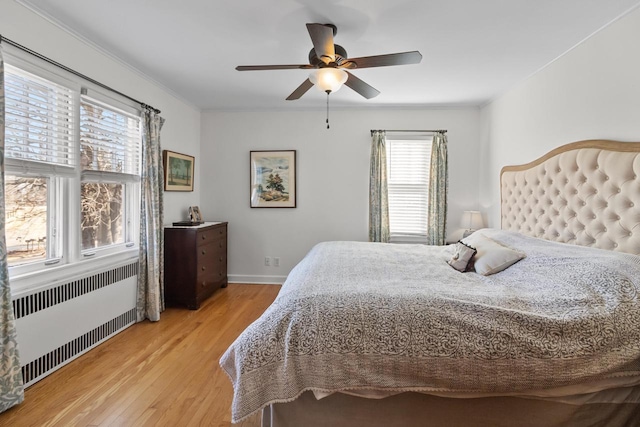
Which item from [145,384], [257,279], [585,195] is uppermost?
[585,195]

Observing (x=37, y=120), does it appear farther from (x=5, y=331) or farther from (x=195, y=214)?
(x=195, y=214)

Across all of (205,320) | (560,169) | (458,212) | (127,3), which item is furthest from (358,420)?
(458,212)

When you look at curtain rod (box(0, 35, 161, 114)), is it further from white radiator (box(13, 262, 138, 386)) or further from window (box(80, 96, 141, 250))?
white radiator (box(13, 262, 138, 386))

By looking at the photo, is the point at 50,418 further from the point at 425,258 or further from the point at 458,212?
the point at 458,212

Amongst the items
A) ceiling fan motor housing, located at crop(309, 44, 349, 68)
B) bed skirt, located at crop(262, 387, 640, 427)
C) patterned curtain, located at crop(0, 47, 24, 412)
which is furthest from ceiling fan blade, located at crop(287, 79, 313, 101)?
bed skirt, located at crop(262, 387, 640, 427)

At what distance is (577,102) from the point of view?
2.44 metres

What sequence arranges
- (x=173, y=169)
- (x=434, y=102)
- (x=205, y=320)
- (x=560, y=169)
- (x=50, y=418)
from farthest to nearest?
1. (x=434, y=102)
2. (x=173, y=169)
3. (x=205, y=320)
4. (x=560, y=169)
5. (x=50, y=418)

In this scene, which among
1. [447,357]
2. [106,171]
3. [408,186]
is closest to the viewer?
[447,357]

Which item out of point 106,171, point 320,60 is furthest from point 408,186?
point 106,171

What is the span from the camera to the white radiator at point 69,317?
2051 millimetres

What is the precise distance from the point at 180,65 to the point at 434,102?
3.03 metres

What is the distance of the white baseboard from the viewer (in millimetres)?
4512

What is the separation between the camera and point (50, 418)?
1.78 metres

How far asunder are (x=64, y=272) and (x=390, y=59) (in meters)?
2.81
